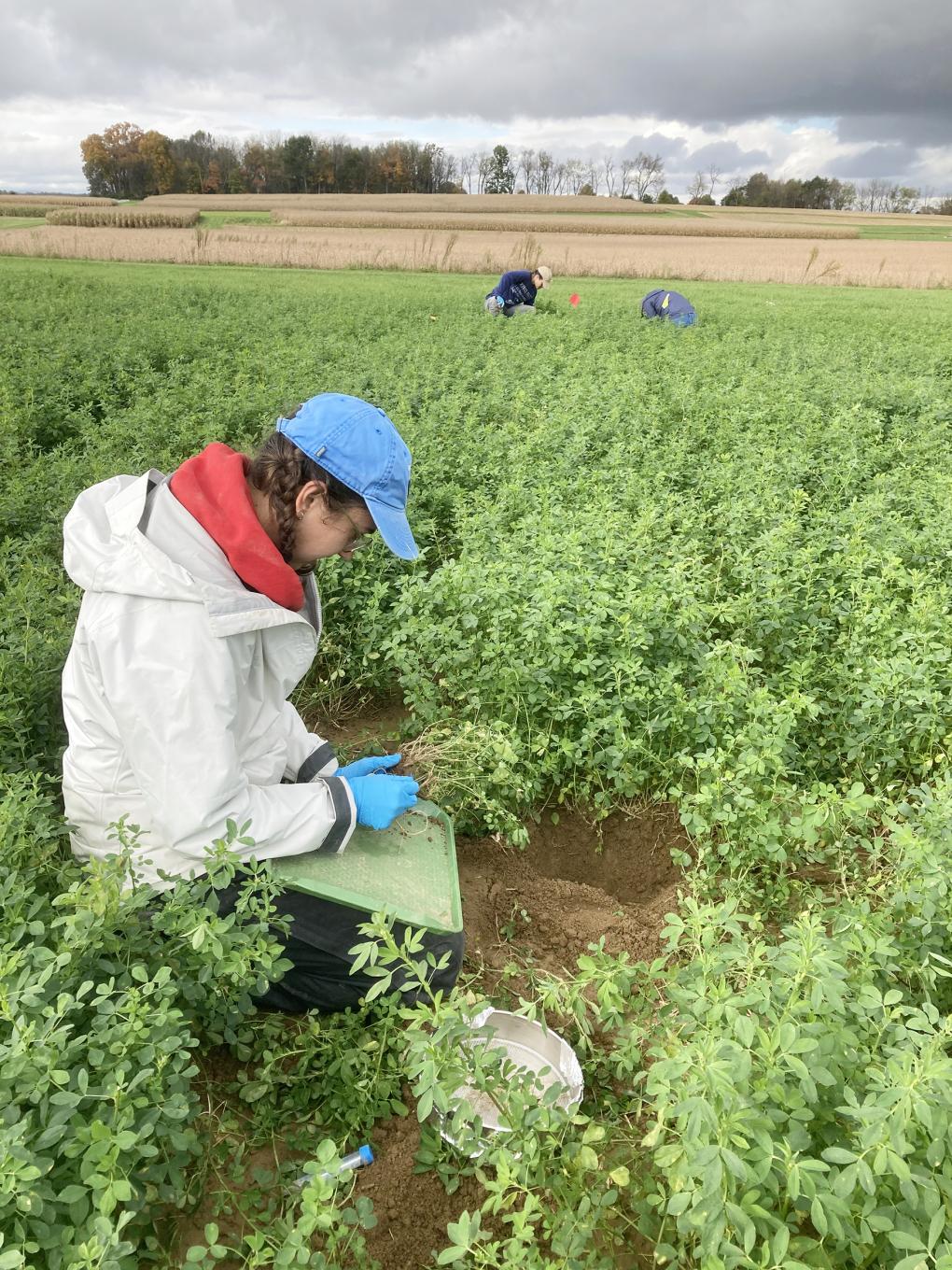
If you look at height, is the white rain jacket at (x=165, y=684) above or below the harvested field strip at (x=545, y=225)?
below

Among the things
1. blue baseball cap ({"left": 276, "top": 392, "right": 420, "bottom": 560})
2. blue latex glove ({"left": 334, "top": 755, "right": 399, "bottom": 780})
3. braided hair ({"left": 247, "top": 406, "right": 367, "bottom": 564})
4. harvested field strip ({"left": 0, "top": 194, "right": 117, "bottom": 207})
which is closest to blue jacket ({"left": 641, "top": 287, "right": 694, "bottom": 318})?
blue latex glove ({"left": 334, "top": 755, "right": 399, "bottom": 780})

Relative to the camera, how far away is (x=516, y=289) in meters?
14.7

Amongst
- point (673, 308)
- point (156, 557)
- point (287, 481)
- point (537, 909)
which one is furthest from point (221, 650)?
point (673, 308)

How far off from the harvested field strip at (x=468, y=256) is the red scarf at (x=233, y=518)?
2787 cm

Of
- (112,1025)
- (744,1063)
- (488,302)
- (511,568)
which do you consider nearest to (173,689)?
(112,1025)

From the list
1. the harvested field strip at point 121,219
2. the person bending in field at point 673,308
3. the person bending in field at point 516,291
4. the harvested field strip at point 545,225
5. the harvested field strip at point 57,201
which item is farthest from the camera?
the harvested field strip at point 57,201

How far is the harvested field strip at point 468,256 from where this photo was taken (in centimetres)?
2700

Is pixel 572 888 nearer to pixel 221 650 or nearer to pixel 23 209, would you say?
pixel 221 650

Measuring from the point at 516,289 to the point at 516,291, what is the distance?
53mm

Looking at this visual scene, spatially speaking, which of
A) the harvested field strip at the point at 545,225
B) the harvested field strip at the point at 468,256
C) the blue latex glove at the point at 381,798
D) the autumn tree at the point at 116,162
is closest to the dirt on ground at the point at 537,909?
the blue latex glove at the point at 381,798

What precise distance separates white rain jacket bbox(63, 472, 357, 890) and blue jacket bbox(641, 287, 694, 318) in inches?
531

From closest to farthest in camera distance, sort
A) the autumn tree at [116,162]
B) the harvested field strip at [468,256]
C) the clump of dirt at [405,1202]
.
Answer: the clump of dirt at [405,1202], the harvested field strip at [468,256], the autumn tree at [116,162]

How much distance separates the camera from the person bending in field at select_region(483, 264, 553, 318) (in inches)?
567

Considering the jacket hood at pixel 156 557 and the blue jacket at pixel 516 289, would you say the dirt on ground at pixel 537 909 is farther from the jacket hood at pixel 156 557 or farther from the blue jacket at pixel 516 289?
the blue jacket at pixel 516 289
